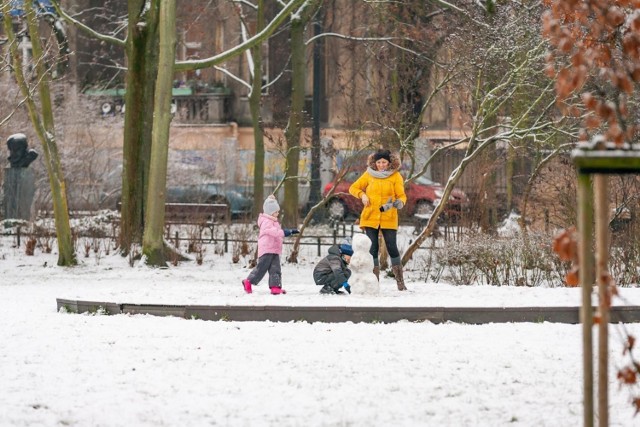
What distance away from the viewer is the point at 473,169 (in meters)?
23.6

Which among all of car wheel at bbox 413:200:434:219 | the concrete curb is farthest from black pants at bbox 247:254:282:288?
car wheel at bbox 413:200:434:219

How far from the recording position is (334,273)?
14789mm

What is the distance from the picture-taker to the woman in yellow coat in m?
15.5

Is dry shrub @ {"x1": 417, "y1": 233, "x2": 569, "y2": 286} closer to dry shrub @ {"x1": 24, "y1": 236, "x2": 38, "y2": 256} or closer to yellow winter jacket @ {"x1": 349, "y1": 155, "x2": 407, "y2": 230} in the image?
yellow winter jacket @ {"x1": 349, "y1": 155, "x2": 407, "y2": 230}

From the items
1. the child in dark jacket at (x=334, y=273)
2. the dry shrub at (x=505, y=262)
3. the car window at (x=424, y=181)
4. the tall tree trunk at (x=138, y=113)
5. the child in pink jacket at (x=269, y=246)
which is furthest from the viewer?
the car window at (x=424, y=181)

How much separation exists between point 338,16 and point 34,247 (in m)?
18.3

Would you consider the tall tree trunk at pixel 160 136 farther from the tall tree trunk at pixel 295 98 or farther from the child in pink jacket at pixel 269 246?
Answer: the tall tree trunk at pixel 295 98

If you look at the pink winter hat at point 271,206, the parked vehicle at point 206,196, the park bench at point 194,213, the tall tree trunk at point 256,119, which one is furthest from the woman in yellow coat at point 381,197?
Answer: the parked vehicle at point 206,196

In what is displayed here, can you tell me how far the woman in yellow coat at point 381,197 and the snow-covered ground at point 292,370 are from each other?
128 cm

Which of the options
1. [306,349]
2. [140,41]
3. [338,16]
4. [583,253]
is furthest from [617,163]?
[338,16]

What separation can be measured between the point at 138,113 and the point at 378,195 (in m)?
9.38

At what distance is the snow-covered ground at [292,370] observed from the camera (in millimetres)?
8109

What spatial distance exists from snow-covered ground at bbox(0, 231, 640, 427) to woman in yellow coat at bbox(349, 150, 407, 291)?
128 centimetres

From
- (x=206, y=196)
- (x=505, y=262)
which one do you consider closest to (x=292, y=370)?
(x=505, y=262)
